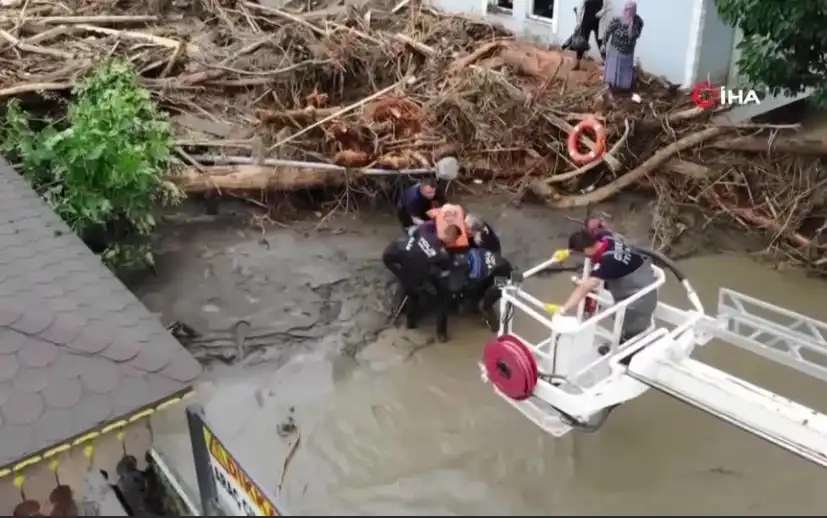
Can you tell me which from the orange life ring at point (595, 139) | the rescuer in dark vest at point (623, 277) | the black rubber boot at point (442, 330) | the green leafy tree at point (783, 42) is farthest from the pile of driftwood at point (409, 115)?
the rescuer in dark vest at point (623, 277)

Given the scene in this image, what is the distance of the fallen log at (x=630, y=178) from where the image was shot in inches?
428

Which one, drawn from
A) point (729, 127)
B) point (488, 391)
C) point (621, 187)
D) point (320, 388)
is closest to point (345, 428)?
point (320, 388)

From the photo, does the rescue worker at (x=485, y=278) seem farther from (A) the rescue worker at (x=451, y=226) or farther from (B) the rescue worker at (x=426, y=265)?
(B) the rescue worker at (x=426, y=265)

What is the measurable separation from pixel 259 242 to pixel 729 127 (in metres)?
6.31

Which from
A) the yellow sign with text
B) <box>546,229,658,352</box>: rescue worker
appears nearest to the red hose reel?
<box>546,229,658,352</box>: rescue worker

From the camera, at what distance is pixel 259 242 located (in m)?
9.91

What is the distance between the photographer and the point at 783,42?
30.4 feet

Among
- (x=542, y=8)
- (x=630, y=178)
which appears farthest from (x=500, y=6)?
(x=630, y=178)

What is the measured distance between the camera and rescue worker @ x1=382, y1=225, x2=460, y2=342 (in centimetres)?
799

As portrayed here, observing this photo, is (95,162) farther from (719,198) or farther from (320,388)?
(719,198)

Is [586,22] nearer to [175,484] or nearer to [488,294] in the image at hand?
[488,294]

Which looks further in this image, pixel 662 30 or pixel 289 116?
pixel 662 30

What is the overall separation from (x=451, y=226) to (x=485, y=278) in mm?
620

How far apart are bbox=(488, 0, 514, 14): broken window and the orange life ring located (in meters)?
5.45
